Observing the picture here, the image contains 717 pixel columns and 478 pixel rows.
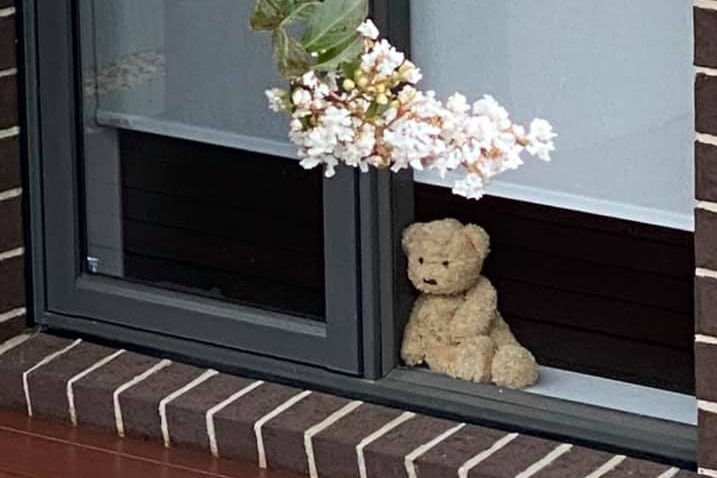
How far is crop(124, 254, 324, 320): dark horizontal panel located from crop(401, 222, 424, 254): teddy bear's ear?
19 cm

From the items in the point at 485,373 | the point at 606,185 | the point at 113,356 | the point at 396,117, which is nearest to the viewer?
the point at 396,117

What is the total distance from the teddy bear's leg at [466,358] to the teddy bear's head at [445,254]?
0.10 metres

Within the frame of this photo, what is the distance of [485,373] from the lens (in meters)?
3.77

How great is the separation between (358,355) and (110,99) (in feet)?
2.39

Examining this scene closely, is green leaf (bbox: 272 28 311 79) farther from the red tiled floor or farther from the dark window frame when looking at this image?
the red tiled floor

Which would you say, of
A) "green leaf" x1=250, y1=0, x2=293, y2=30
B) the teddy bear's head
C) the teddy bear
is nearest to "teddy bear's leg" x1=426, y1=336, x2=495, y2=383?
the teddy bear

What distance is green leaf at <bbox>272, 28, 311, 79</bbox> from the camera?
1864mm

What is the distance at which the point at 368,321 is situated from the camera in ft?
12.4

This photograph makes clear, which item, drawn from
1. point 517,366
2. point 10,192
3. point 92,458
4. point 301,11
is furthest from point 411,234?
point 301,11

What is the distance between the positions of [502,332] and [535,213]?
25 centimetres

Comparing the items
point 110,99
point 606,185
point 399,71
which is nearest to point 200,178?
point 110,99

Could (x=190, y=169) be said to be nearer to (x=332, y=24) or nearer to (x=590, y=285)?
(x=590, y=285)

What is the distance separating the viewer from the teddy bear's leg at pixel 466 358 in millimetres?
3760

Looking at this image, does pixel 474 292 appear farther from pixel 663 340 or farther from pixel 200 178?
pixel 200 178
